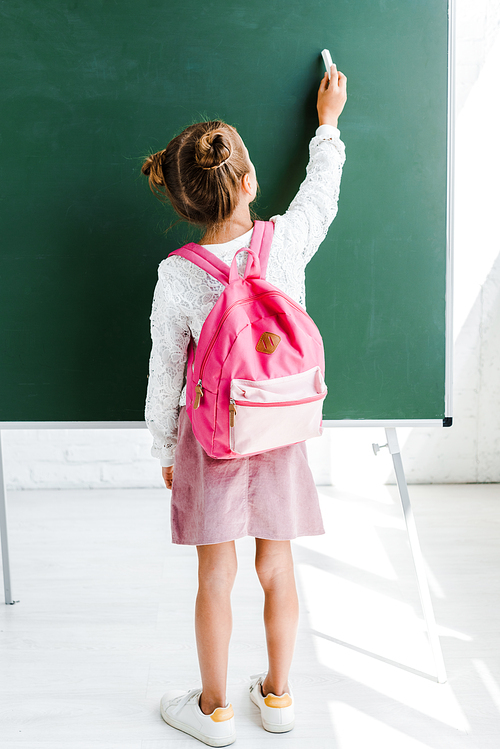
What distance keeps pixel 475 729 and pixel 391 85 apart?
5.20 feet

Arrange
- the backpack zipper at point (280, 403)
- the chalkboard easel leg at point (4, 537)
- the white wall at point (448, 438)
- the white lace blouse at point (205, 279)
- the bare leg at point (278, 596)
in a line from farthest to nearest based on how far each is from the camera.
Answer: the white wall at point (448, 438), the chalkboard easel leg at point (4, 537), the bare leg at point (278, 596), the white lace blouse at point (205, 279), the backpack zipper at point (280, 403)

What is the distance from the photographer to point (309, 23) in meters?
1.49

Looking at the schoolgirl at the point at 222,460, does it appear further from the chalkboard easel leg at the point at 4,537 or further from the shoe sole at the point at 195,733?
the chalkboard easel leg at the point at 4,537

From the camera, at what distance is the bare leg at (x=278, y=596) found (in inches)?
52.8

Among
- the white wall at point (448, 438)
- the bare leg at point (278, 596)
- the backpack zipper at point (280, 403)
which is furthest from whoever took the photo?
the white wall at point (448, 438)

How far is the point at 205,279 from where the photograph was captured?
123 cm

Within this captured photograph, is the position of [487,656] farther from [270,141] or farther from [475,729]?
[270,141]

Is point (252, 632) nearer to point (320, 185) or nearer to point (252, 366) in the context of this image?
point (252, 366)

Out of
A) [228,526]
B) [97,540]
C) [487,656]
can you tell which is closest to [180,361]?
A: [228,526]

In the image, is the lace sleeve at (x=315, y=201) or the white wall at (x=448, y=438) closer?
the lace sleeve at (x=315, y=201)

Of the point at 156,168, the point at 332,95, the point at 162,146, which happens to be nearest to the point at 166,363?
the point at 156,168

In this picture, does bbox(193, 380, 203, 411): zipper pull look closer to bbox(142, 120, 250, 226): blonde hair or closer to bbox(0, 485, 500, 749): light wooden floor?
bbox(142, 120, 250, 226): blonde hair

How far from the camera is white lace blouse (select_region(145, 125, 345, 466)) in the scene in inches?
48.7

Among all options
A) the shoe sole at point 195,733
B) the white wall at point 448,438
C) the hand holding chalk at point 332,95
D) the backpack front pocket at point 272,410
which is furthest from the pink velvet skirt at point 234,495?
the white wall at point 448,438
